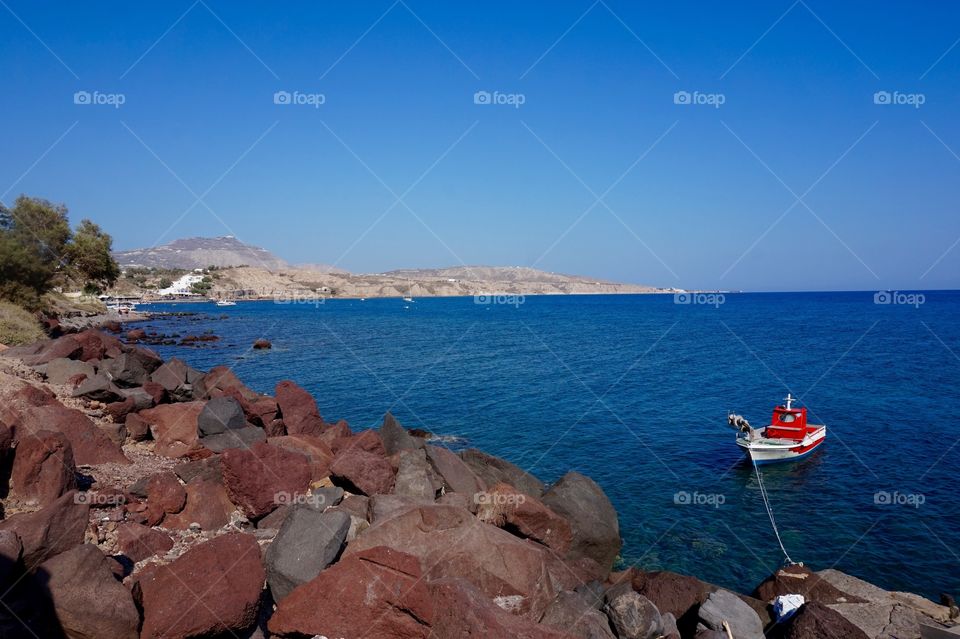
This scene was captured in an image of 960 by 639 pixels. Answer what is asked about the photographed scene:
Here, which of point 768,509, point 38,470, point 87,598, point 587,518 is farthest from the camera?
point 768,509

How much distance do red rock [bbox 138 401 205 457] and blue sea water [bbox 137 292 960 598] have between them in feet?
38.3

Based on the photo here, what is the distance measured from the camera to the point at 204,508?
458 inches

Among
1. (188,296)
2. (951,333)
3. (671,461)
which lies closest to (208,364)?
(671,461)

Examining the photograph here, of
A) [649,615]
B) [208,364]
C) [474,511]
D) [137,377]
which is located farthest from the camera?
[208,364]

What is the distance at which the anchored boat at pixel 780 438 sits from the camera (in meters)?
25.2

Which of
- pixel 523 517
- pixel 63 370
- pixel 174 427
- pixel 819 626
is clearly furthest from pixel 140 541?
pixel 63 370

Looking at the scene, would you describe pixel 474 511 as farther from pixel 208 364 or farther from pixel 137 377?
pixel 208 364

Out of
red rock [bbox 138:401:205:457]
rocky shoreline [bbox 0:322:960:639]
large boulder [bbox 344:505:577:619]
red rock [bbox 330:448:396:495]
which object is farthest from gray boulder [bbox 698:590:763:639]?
red rock [bbox 138:401:205:457]

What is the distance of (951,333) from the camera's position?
302ft

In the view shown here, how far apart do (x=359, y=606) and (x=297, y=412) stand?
12764 mm

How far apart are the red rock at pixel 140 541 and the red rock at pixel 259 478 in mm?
1875

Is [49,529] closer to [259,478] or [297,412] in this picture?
[259,478]

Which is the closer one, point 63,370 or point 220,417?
point 220,417

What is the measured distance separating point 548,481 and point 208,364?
38.3 meters
